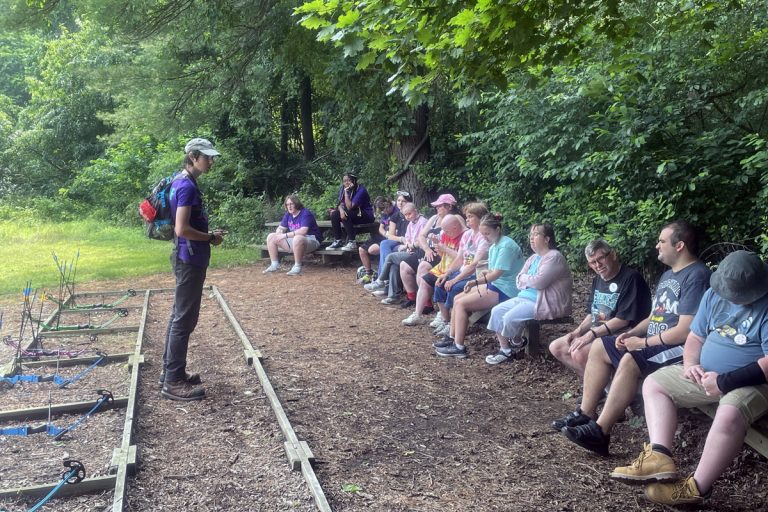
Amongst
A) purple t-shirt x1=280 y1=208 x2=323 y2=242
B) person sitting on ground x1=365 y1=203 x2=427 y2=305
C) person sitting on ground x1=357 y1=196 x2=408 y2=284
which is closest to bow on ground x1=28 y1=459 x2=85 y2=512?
person sitting on ground x1=365 y1=203 x2=427 y2=305

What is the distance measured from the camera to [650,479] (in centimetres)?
353

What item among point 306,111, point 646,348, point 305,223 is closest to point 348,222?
point 305,223

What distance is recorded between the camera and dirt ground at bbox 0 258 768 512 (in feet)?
12.0

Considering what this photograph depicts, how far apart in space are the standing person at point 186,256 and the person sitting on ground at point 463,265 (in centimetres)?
256

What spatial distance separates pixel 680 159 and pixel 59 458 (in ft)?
18.1

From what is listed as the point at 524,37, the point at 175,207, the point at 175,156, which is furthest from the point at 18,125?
the point at 524,37

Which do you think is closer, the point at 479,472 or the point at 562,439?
the point at 479,472

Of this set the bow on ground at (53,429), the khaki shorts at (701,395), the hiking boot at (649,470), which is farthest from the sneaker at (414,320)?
the hiking boot at (649,470)

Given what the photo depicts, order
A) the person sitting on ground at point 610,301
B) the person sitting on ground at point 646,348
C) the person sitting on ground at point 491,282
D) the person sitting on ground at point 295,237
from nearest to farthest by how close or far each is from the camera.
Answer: the person sitting on ground at point 646,348 → the person sitting on ground at point 610,301 → the person sitting on ground at point 491,282 → the person sitting on ground at point 295,237

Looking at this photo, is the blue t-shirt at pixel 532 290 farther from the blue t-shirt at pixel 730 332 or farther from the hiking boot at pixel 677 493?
the hiking boot at pixel 677 493

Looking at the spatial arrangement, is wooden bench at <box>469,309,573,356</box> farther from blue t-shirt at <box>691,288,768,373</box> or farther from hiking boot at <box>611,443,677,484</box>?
hiking boot at <box>611,443,677,484</box>

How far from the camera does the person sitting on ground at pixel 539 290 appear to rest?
5.75 m

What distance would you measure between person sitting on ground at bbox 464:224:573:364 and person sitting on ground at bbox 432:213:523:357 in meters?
0.32

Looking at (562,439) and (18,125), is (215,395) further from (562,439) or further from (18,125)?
(18,125)
